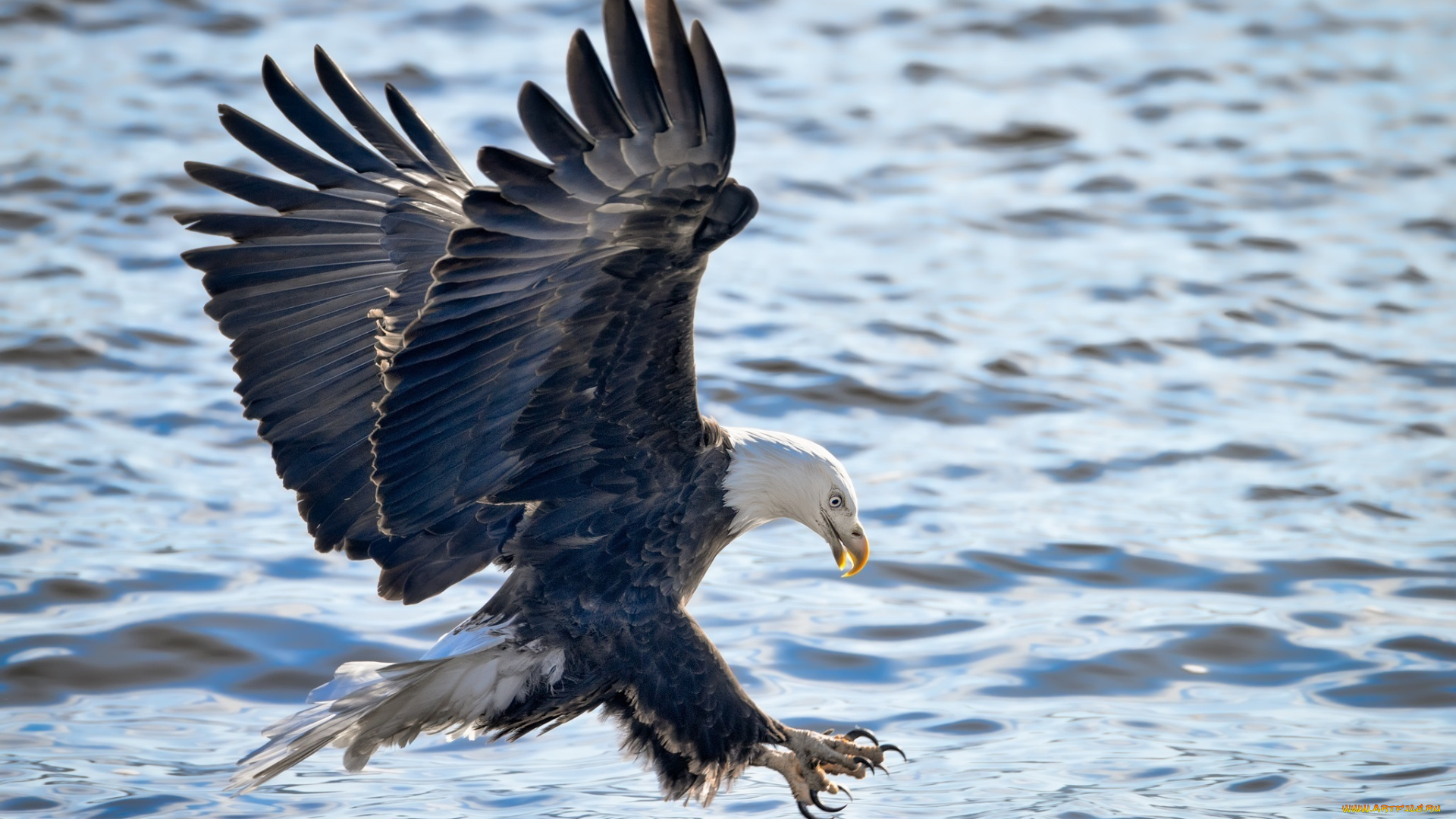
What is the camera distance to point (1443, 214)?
29.9 feet

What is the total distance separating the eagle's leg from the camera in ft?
13.6

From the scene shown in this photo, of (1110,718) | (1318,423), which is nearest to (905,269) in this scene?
(1318,423)

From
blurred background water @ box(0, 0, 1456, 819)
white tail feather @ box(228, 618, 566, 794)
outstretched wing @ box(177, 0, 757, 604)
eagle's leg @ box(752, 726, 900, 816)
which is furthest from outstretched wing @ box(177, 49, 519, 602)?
eagle's leg @ box(752, 726, 900, 816)

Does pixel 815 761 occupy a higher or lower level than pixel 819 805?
higher

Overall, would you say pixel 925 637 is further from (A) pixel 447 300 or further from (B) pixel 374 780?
(A) pixel 447 300

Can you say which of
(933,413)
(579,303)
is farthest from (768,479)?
(933,413)

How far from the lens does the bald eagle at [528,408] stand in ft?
10.8

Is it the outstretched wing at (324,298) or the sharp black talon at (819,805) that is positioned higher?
the outstretched wing at (324,298)

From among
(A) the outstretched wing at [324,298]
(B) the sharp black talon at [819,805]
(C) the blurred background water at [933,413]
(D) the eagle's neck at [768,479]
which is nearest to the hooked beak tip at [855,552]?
(D) the eagle's neck at [768,479]

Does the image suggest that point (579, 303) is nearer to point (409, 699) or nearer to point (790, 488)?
point (790, 488)

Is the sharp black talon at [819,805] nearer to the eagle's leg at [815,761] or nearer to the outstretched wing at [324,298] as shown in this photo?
the eagle's leg at [815,761]

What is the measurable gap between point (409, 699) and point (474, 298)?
3.29 ft

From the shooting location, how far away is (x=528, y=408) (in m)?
3.67

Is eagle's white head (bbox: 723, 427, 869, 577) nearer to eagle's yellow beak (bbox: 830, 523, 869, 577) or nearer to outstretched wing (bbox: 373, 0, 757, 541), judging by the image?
eagle's yellow beak (bbox: 830, 523, 869, 577)
